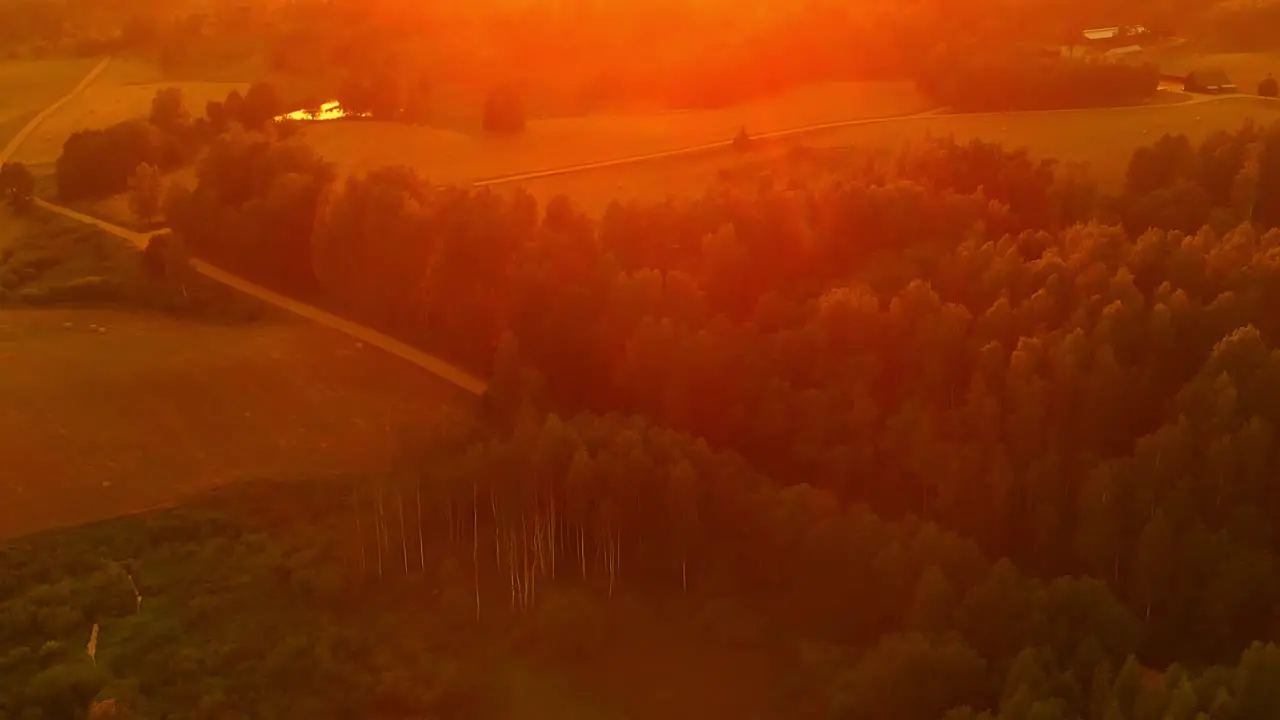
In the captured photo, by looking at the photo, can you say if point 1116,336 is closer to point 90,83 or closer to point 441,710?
point 441,710

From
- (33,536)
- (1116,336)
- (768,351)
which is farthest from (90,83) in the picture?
(1116,336)

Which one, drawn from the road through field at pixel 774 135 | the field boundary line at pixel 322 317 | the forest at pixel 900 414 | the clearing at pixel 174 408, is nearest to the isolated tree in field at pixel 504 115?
the road through field at pixel 774 135

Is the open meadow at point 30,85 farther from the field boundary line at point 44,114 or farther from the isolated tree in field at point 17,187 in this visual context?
the isolated tree in field at point 17,187

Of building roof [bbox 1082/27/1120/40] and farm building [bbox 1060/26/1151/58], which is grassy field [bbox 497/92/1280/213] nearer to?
farm building [bbox 1060/26/1151/58]

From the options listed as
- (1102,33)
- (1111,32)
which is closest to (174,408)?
(1102,33)

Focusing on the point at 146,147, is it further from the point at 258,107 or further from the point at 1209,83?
the point at 1209,83
